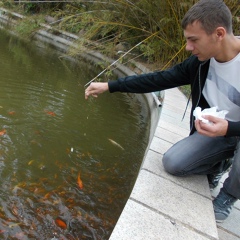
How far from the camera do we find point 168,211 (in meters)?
2.00

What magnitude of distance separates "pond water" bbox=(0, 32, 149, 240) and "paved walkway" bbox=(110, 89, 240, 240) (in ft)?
1.61

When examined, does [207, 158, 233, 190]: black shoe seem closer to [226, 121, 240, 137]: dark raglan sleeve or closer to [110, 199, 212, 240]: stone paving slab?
[226, 121, 240, 137]: dark raglan sleeve

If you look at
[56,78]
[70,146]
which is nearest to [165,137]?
[70,146]

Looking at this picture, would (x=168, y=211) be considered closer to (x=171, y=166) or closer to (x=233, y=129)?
(x=171, y=166)

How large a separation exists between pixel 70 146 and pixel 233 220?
189cm

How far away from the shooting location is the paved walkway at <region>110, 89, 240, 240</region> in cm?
178

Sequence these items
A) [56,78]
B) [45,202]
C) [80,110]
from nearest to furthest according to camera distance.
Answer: [45,202], [80,110], [56,78]

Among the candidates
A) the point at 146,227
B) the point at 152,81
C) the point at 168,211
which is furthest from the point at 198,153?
the point at 146,227

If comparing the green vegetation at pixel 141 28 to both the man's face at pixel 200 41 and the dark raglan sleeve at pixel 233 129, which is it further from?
the dark raglan sleeve at pixel 233 129

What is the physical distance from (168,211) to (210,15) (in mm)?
1207

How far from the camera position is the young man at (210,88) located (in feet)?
6.69

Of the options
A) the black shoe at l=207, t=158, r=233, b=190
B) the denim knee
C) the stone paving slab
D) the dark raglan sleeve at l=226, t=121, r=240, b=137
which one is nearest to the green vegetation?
the black shoe at l=207, t=158, r=233, b=190

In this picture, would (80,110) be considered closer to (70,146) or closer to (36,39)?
(70,146)

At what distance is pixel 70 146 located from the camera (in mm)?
3604
